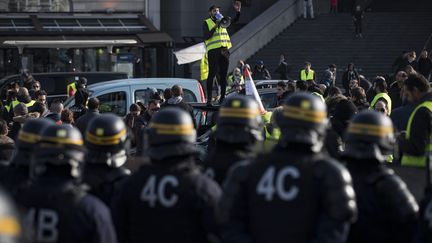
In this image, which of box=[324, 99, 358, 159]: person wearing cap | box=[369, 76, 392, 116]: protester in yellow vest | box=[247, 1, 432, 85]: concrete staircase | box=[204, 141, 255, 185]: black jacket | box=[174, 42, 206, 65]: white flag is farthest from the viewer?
box=[247, 1, 432, 85]: concrete staircase

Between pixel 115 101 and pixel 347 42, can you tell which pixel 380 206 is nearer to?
pixel 115 101

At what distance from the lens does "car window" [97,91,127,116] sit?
15602 millimetres

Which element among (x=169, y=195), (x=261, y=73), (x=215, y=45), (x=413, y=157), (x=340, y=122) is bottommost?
(x=261, y=73)

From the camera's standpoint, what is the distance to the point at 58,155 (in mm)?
5094

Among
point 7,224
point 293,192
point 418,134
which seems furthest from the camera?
point 418,134

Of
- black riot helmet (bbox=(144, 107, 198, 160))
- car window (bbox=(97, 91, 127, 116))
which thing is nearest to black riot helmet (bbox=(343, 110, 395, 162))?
black riot helmet (bbox=(144, 107, 198, 160))

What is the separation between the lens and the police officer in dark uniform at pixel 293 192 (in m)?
4.71

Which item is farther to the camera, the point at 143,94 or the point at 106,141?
the point at 143,94

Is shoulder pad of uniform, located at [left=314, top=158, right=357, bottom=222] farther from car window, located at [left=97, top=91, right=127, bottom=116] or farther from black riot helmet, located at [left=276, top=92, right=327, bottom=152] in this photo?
car window, located at [left=97, top=91, right=127, bottom=116]

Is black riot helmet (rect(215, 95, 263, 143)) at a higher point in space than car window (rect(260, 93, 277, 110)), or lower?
higher

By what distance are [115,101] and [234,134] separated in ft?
33.0

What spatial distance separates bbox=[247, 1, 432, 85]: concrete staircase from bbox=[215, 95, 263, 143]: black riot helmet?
2613 centimetres

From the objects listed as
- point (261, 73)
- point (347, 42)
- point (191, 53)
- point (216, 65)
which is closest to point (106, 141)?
point (216, 65)

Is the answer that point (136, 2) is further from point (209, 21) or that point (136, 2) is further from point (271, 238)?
point (271, 238)
